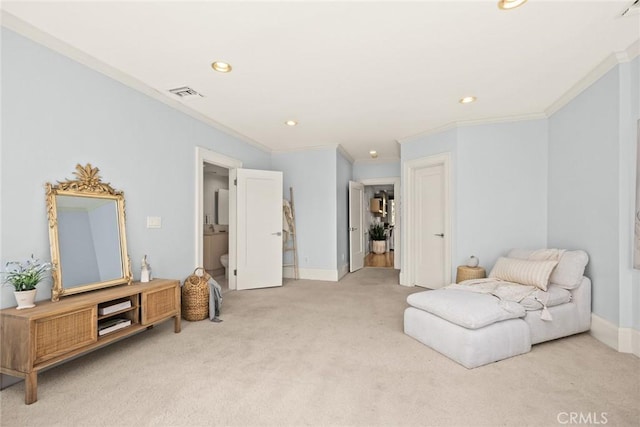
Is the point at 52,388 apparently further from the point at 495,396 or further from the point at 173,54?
the point at 495,396

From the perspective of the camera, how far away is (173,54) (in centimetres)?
246

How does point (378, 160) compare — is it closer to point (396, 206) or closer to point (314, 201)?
point (396, 206)

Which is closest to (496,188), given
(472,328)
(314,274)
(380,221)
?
(472,328)

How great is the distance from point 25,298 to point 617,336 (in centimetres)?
445

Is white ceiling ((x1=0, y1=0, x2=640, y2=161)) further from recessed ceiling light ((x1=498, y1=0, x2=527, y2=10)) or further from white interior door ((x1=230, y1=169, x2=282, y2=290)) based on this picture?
white interior door ((x1=230, y1=169, x2=282, y2=290))

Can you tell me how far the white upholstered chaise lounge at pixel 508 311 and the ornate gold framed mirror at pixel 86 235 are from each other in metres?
2.73

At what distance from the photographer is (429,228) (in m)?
4.79

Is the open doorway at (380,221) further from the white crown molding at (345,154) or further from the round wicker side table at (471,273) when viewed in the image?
the round wicker side table at (471,273)

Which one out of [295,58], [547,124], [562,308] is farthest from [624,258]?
[295,58]

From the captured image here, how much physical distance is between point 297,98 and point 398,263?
4.49 metres

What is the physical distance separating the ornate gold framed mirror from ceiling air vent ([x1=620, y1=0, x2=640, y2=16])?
4132mm

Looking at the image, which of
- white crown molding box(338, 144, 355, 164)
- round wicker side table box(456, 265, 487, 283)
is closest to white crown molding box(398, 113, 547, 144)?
white crown molding box(338, 144, 355, 164)

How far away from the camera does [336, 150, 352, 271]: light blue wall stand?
18.4 feet

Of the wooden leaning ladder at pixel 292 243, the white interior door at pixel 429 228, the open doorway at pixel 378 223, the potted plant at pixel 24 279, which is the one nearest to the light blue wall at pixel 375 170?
the white interior door at pixel 429 228
